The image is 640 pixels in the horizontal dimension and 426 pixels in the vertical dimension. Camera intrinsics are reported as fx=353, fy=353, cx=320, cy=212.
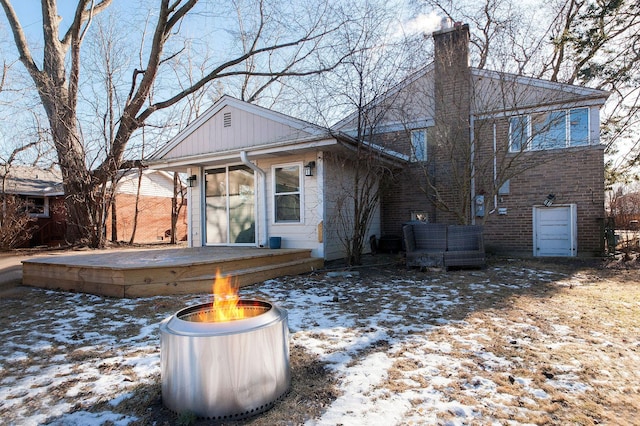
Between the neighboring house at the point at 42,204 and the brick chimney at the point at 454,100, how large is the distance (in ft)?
49.6

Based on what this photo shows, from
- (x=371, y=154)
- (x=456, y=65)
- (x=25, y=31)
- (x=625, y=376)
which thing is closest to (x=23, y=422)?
(x=625, y=376)

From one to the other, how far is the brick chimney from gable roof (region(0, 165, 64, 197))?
1500 cm

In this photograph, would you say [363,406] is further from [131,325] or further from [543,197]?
[543,197]

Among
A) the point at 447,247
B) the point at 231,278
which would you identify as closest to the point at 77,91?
the point at 231,278

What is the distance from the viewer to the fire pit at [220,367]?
6.25ft

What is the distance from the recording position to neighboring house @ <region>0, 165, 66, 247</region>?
1520cm

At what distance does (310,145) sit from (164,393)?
566 cm

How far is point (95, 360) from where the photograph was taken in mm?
2803

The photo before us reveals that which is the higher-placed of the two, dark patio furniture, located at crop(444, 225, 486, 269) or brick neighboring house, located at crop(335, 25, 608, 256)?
brick neighboring house, located at crop(335, 25, 608, 256)

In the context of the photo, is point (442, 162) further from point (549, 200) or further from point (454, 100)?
point (549, 200)

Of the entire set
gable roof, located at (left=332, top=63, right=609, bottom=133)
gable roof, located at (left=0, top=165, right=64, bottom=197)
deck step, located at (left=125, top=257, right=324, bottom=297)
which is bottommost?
deck step, located at (left=125, top=257, right=324, bottom=297)

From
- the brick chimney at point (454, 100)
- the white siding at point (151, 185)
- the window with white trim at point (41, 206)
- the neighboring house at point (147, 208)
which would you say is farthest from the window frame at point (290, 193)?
the window with white trim at point (41, 206)

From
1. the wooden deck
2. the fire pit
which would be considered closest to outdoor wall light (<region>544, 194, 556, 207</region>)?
the wooden deck

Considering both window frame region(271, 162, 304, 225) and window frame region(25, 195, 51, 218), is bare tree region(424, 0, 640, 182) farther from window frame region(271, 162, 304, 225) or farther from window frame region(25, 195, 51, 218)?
window frame region(25, 195, 51, 218)
